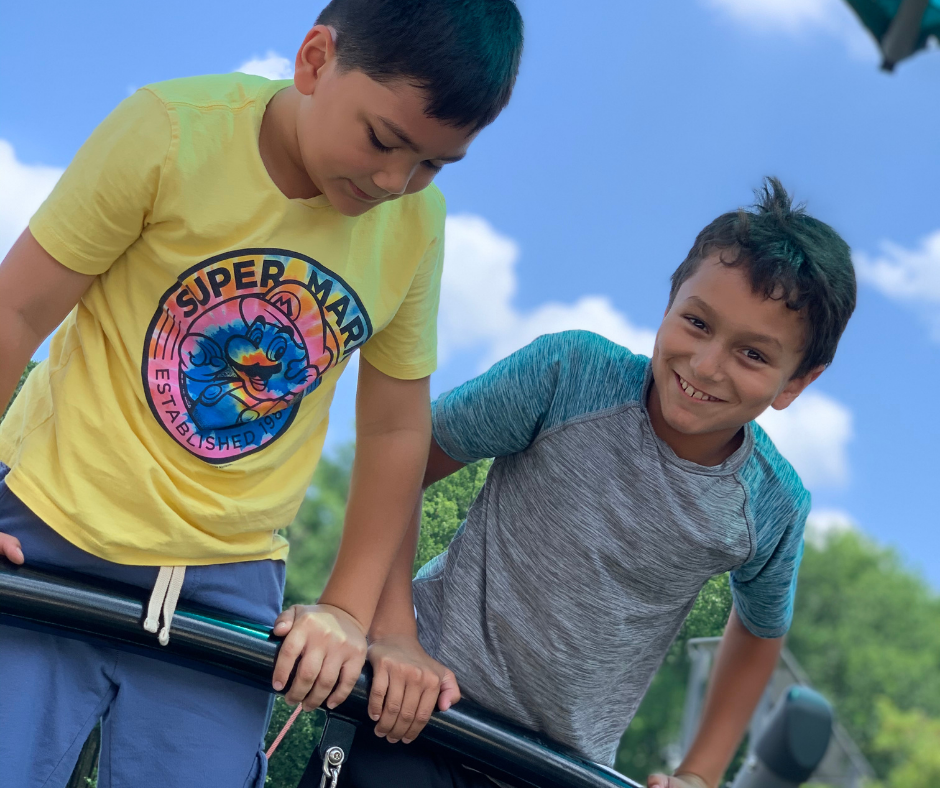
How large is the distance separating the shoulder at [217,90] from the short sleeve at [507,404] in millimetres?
410

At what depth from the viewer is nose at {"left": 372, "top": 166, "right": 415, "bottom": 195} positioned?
994 mm

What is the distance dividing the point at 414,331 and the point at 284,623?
363mm

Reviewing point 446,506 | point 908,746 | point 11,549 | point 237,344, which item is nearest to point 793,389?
point 446,506

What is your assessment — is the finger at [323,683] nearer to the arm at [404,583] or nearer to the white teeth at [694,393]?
the arm at [404,583]

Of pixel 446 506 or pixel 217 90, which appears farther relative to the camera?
pixel 446 506

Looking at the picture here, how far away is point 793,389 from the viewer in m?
1.32

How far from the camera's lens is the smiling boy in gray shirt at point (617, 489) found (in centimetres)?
122

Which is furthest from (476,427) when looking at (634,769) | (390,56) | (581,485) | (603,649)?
(634,769)

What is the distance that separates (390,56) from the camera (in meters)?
1.00

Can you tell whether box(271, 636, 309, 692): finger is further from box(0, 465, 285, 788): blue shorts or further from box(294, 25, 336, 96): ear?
box(294, 25, 336, 96): ear

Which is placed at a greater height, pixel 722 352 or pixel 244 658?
pixel 722 352

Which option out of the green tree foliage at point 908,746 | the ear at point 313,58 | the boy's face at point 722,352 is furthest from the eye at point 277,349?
the green tree foliage at point 908,746

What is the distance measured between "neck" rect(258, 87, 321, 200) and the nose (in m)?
0.11

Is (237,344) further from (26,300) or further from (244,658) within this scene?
(244,658)
